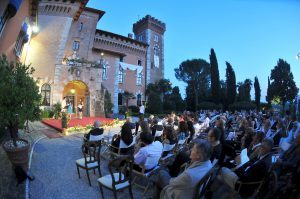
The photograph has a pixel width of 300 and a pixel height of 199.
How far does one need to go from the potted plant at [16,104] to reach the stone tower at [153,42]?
1068 inches

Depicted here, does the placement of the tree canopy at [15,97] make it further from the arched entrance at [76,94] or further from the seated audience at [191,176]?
the arched entrance at [76,94]

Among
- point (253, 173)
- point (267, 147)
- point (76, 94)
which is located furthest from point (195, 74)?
point (253, 173)

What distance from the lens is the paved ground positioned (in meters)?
4.09

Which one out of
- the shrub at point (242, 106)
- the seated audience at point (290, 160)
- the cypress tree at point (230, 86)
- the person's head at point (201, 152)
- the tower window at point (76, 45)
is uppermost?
the tower window at point (76, 45)

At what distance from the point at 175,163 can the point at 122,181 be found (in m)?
0.97

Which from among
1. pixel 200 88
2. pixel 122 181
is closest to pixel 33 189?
pixel 122 181

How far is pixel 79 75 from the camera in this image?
19.3m

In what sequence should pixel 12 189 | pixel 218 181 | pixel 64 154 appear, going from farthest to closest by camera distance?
pixel 64 154 → pixel 12 189 → pixel 218 181

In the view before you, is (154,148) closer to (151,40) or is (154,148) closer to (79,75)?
(79,75)

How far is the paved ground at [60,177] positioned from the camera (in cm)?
409

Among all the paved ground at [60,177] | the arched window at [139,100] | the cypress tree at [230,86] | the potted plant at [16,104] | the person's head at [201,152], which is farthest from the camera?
the cypress tree at [230,86]

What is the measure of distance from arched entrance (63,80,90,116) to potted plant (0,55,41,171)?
14.9 metres

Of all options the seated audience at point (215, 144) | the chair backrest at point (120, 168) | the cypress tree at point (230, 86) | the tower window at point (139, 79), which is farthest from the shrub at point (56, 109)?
the cypress tree at point (230, 86)

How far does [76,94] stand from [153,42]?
18.6 metres
